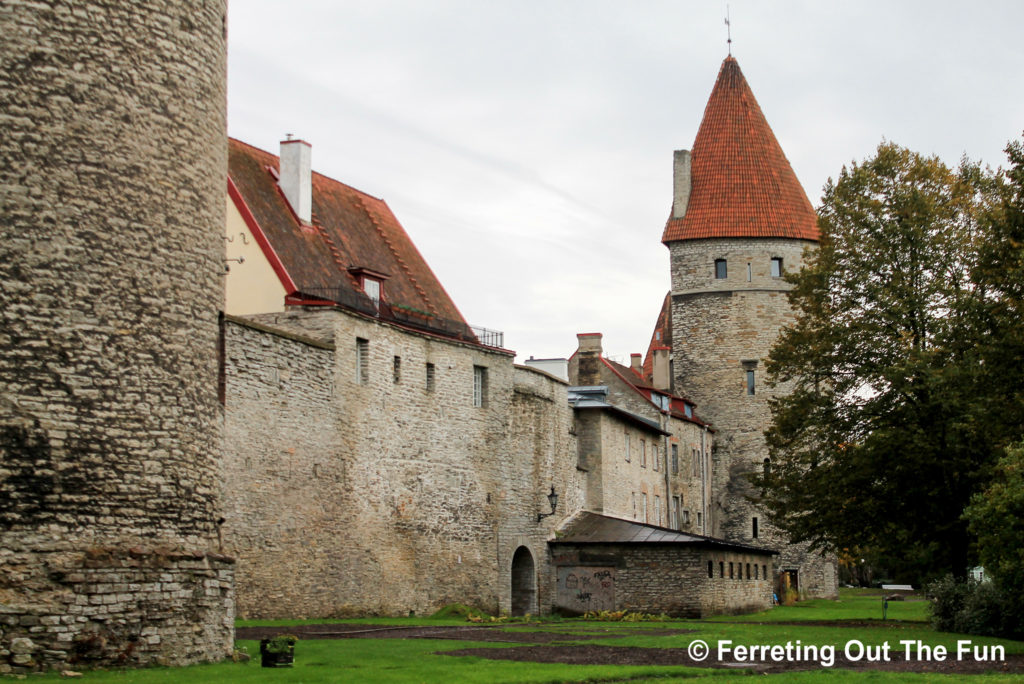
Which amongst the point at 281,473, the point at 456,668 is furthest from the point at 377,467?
the point at 456,668

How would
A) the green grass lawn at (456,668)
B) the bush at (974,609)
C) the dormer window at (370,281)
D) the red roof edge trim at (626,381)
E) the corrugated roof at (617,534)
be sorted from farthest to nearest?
the red roof edge trim at (626,381) → the corrugated roof at (617,534) → the dormer window at (370,281) → the bush at (974,609) → the green grass lawn at (456,668)

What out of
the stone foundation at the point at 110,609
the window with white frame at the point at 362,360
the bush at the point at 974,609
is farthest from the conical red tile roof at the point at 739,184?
the stone foundation at the point at 110,609

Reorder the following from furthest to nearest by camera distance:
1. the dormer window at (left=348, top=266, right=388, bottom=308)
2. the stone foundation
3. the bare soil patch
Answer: the dormer window at (left=348, top=266, right=388, bottom=308) → the bare soil patch → the stone foundation

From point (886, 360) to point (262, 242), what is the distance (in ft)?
50.8

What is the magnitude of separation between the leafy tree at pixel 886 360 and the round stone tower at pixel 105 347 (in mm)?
19254

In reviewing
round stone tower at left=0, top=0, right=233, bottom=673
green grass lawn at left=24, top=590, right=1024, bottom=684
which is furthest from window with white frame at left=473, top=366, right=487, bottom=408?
round stone tower at left=0, top=0, right=233, bottom=673

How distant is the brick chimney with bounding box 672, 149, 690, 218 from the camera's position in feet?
196

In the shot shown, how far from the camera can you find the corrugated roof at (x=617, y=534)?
3728cm

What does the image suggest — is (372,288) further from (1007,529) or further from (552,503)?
(1007,529)

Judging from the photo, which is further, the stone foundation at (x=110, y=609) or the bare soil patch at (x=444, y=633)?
the bare soil patch at (x=444, y=633)

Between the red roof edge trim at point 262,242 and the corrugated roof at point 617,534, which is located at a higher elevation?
the red roof edge trim at point 262,242

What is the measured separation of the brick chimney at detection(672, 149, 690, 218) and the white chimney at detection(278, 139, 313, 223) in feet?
90.0

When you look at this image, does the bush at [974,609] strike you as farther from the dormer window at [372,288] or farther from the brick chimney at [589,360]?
the brick chimney at [589,360]

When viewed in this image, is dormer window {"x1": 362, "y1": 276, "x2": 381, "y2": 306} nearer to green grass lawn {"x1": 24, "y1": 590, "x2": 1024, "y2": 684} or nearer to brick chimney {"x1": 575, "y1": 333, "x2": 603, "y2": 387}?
green grass lawn {"x1": 24, "y1": 590, "x2": 1024, "y2": 684}
